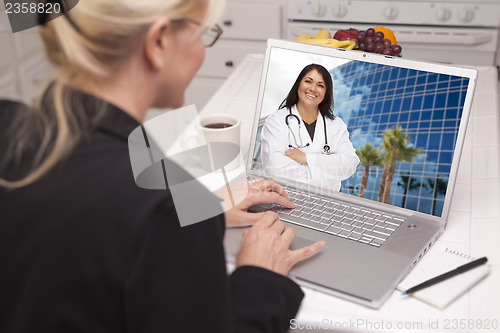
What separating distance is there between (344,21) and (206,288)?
2079mm

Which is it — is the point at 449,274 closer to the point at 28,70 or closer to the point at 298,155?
the point at 298,155

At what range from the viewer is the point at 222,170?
1156mm

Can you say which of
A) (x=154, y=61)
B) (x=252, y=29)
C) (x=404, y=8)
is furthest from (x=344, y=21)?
(x=154, y=61)

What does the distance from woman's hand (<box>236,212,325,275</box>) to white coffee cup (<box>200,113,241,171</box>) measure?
297mm

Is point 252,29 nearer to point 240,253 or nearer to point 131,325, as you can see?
point 240,253

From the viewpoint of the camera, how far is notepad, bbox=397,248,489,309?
0.78 meters

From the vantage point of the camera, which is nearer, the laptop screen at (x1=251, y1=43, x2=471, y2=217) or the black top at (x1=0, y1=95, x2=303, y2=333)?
the black top at (x1=0, y1=95, x2=303, y2=333)

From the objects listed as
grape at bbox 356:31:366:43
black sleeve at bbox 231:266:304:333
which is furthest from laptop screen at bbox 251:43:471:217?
Result: black sleeve at bbox 231:266:304:333

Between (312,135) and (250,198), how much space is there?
0.18 meters

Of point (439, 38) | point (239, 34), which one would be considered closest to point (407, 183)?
point (439, 38)

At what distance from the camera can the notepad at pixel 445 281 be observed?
0.78m

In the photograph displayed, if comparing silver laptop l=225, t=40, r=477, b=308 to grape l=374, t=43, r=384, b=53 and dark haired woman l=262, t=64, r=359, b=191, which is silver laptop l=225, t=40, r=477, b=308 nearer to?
dark haired woman l=262, t=64, r=359, b=191

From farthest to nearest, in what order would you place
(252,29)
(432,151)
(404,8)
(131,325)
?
(252,29) < (404,8) < (432,151) < (131,325)

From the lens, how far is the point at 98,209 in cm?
48
